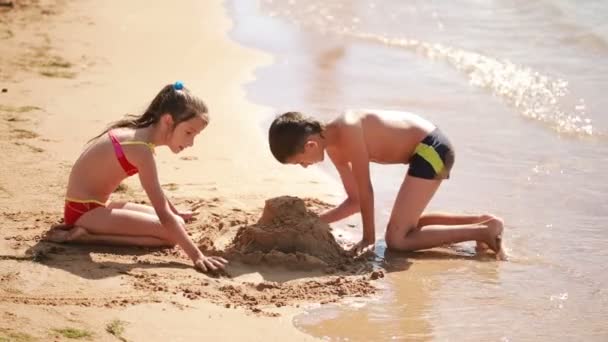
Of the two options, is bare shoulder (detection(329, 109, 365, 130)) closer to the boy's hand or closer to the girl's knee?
the boy's hand

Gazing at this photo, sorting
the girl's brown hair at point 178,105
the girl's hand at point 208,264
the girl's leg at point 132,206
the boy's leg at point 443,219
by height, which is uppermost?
the girl's brown hair at point 178,105

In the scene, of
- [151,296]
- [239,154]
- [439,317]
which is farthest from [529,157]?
[151,296]

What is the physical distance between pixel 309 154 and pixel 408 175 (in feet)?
2.34

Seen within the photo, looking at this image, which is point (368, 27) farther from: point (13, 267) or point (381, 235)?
point (13, 267)

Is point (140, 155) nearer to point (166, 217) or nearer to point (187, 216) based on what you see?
point (166, 217)

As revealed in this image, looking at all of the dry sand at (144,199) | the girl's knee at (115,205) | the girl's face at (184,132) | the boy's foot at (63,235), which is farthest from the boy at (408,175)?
the boy's foot at (63,235)

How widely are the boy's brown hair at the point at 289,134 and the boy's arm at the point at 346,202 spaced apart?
54 cm

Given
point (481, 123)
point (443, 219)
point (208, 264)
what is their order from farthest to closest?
point (481, 123) → point (443, 219) → point (208, 264)

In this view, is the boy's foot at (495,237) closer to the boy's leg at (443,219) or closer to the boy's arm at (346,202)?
the boy's leg at (443,219)

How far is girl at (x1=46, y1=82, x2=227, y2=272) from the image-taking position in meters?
5.21

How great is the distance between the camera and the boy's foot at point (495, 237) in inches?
220

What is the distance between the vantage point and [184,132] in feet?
17.2

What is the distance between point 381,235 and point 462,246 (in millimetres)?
485

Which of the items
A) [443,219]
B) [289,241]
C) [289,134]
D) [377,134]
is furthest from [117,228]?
[443,219]
